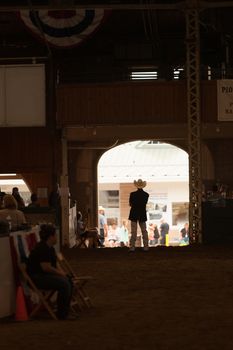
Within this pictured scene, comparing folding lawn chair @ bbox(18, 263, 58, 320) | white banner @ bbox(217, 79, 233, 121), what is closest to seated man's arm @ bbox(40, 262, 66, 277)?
folding lawn chair @ bbox(18, 263, 58, 320)

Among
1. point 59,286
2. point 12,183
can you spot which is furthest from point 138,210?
point 12,183

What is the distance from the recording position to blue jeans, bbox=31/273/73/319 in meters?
9.71

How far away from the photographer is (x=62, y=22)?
76.3 ft

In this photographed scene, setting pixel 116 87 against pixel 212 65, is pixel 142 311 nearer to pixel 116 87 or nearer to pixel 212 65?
pixel 116 87

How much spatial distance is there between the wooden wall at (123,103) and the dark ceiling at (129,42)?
2.20m

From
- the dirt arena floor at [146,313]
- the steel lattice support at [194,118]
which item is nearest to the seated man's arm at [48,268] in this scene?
the dirt arena floor at [146,313]

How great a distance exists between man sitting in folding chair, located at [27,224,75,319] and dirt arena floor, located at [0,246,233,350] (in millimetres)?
270

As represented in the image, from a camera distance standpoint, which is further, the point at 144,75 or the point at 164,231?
the point at 164,231

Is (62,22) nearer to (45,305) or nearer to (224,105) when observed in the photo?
(224,105)

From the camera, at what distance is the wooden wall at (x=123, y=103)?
2295cm

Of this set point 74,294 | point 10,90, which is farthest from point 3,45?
point 74,294

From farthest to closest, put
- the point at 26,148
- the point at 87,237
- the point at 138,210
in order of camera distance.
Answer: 1. the point at 26,148
2. the point at 87,237
3. the point at 138,210

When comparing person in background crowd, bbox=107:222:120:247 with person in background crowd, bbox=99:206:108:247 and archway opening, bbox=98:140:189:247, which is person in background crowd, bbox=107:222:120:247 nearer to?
archway opening, bbox=98:140:189:247

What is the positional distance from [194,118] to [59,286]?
13392 mm
